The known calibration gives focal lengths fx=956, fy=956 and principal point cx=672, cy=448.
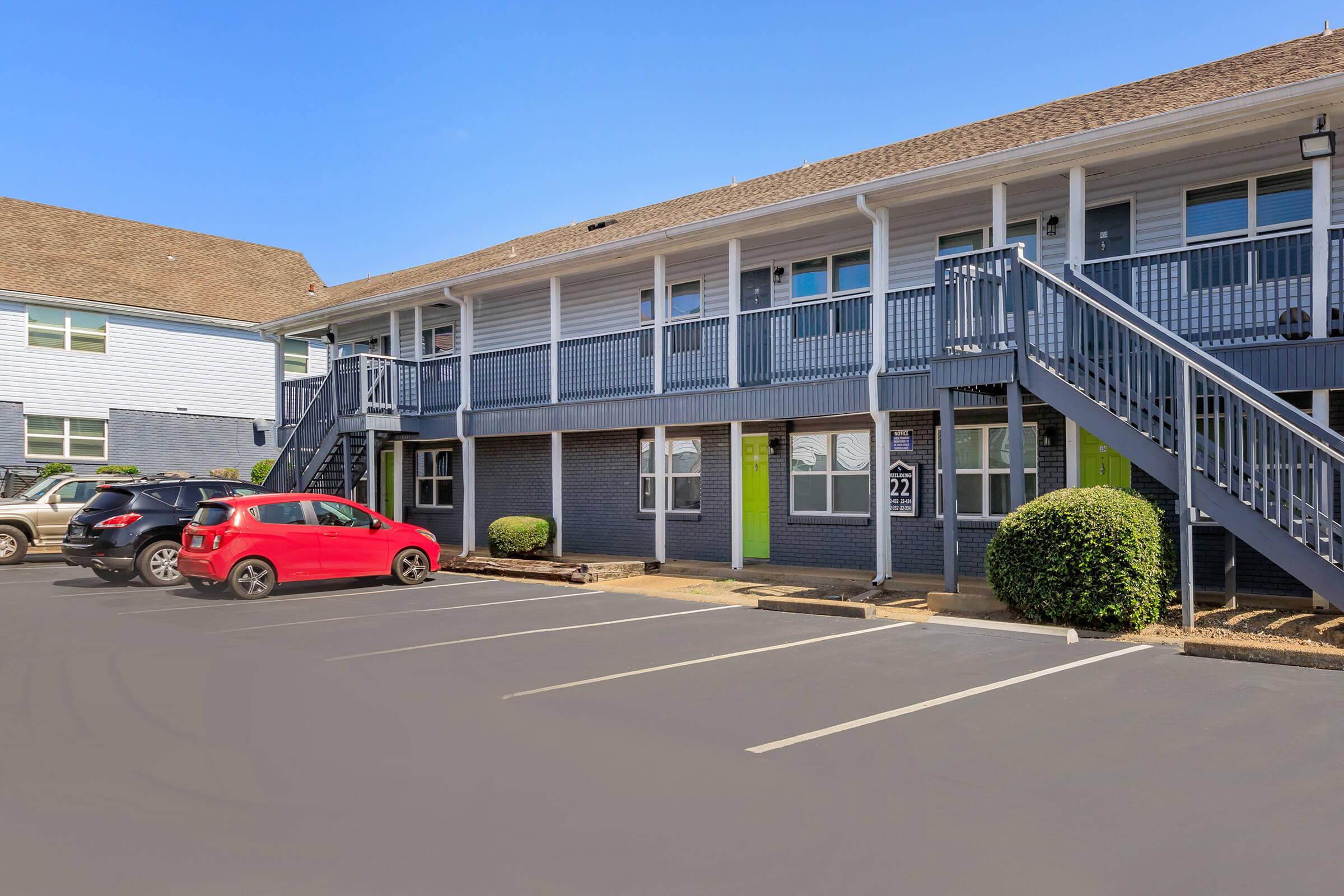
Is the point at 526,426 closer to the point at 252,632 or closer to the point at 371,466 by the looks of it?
the point at 371,466

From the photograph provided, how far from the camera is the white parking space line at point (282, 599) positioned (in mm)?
12406

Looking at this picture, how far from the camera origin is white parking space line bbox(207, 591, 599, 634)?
35.4ft

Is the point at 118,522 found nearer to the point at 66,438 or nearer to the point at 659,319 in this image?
the point at 659,319

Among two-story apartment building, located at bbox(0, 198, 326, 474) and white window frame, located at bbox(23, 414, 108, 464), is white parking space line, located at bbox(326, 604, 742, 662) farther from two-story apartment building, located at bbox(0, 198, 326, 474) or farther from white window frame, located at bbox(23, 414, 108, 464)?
white window frame, located at bbox(23, 414, 108, 464)

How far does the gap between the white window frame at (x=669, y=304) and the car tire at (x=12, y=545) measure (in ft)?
41.4

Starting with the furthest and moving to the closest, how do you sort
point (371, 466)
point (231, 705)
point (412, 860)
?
point (371, 466) < point (231, 705) < point (412, 860)

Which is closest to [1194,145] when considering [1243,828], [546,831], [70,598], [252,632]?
[1243,828]

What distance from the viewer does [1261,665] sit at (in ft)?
26.3

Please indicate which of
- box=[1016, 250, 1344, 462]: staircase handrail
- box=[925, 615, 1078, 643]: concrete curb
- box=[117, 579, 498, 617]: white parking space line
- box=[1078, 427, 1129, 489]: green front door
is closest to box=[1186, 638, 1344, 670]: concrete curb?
box=[925, 615, 1078, 643]: concrete curb

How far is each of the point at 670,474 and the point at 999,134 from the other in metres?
8.09

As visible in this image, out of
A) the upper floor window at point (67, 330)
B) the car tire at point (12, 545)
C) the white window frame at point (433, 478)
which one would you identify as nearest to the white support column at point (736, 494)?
the white window frame at point (433, 478)

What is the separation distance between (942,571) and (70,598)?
12.6 m

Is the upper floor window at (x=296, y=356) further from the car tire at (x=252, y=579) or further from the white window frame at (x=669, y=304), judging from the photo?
the car tire at (x=252, y=579)

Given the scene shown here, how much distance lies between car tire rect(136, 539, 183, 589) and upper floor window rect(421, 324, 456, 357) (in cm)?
883
